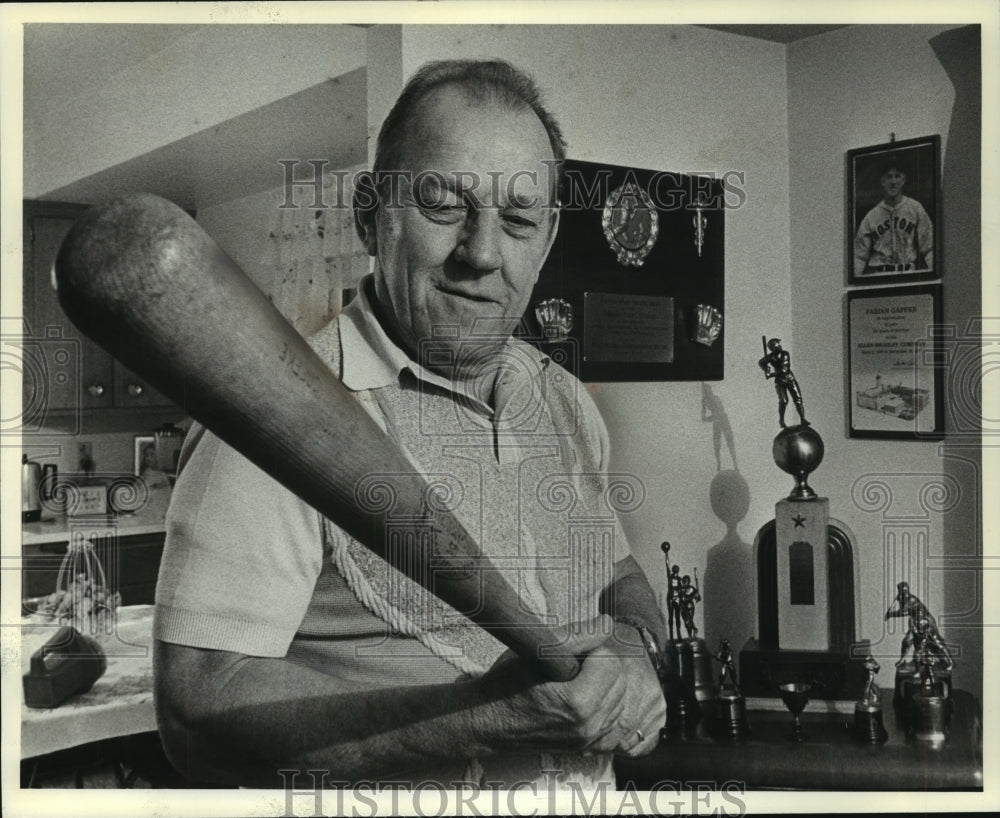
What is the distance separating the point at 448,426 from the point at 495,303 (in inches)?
7.5

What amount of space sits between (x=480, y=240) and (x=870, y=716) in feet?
3.05

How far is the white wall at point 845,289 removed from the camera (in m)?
1.53

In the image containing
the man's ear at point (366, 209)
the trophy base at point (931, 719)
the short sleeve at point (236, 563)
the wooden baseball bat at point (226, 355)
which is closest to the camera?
the wooden baseball bat at point (226, 355)

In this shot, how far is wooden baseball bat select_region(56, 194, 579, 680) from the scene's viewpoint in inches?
18.9

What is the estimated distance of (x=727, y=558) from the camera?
1.57 m

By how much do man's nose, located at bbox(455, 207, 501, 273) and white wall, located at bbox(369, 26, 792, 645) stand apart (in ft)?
0.57

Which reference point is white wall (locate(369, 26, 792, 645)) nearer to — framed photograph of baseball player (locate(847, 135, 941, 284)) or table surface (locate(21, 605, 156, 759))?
framed photograph of baseball player (locate(847, 135, 941, 284))

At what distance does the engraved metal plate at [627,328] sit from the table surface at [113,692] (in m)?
0.73

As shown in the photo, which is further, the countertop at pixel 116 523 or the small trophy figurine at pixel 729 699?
the small trophy figurine at pixel 729 699

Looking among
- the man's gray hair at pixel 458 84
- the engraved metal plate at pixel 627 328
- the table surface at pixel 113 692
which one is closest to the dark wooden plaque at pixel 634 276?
the engraved metal plate at pixel 627 328

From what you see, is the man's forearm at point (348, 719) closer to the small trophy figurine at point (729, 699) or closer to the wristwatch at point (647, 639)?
the wristwatch at point (647, 639)

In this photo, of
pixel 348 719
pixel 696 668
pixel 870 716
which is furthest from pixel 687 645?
pixel 348 719

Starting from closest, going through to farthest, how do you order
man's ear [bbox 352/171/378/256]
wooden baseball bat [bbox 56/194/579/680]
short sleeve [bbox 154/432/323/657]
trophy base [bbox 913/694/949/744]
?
wooden baseball bat [bbox 56/194/579/680], short sleeve [bbox 154/432/323/657], man's ear [bbox 352/171/378/256], trophy base [bbox 913/694/949/744]

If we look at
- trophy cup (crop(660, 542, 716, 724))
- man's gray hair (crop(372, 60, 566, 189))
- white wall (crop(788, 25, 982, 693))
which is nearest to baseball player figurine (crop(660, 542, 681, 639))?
trophy cup (crop(660, 542, 716, 724))
